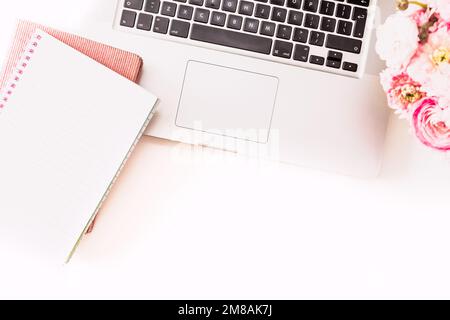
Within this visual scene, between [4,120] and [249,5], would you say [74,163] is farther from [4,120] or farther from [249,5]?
[249,5]

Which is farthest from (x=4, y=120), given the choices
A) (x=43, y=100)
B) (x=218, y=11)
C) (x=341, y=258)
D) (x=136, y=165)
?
(x=341, y=258)

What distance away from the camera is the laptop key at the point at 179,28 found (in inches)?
23.9

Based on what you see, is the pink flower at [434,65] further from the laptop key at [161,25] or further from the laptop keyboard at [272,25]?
the laptop key at [161,25]

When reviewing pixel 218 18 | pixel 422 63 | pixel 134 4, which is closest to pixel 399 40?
pixel 422 63

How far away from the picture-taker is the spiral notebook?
59cm

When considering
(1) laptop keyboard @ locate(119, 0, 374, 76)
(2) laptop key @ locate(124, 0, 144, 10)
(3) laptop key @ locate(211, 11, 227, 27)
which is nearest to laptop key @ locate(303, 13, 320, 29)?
(1) laptop keyboard @ locate(119, 0, 374, 76)

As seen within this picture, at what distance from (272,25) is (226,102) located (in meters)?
0.12

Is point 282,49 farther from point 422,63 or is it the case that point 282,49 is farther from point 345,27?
A: point 422,63

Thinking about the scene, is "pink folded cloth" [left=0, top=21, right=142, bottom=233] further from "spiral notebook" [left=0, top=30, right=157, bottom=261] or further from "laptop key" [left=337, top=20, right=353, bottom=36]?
"laptop key" [left=337, top=20, right=353, bottom=36]

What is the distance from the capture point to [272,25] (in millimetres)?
601

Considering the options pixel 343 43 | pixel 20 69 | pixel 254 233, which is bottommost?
pixel 254 233

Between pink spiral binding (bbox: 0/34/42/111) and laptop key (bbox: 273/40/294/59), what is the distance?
32cm

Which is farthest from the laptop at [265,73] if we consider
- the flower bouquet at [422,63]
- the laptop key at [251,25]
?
the flower bouquet at [422,63]

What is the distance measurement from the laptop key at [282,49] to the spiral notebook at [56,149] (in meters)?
0.19
